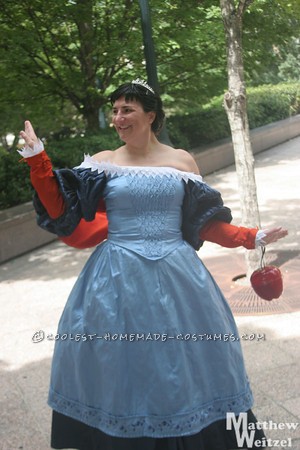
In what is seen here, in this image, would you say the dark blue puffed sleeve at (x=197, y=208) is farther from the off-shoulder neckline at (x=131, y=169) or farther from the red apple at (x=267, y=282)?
the red apple at (x=267, y=282)

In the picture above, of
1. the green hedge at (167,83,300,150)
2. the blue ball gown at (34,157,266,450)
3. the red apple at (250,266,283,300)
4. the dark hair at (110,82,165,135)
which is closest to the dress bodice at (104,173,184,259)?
the blue ball gown at (34,157,266,450)

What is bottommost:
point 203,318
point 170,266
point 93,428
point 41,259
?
point 41,259

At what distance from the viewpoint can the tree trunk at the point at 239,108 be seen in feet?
16.6

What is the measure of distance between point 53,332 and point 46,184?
2335 millimetres

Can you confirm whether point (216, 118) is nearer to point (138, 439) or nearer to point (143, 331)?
point (143, 331)

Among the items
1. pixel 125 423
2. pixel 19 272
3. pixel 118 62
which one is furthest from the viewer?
pixel 118 62

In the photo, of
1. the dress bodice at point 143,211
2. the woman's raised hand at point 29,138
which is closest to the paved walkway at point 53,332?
the dress bodice at point 143,211

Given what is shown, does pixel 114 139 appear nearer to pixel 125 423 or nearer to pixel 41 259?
pixel 41 259

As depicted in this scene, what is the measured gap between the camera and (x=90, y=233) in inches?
111

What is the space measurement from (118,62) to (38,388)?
6372mm

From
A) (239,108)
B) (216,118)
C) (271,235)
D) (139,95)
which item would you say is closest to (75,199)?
(139,95)

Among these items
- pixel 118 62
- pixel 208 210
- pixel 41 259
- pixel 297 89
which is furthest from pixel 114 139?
pixel 297 89

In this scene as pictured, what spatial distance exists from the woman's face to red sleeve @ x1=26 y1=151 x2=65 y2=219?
1.27 feet

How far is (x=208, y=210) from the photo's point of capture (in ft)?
9.19
